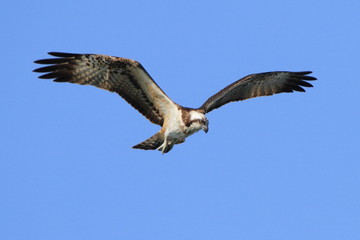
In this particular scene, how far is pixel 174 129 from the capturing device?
10461mm

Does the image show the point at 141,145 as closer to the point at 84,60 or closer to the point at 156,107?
the point at 156,107

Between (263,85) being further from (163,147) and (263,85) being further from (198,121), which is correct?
(163,147)

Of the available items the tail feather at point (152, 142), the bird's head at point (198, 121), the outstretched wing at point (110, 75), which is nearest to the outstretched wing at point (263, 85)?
the bird's head at point (198, 121)

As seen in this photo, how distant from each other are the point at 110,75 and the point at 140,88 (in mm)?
599

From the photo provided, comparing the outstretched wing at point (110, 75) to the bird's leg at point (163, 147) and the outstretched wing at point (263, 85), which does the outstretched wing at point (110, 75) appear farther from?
the outstretched wing at point (263, 85)

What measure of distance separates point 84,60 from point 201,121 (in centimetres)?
229

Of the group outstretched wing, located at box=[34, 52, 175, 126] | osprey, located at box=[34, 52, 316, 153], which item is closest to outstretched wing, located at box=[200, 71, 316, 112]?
osprey, located at box=[34, 52, 316, 153]

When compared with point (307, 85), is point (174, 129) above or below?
below

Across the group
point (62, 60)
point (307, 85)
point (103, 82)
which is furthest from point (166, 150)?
point (307, 85)

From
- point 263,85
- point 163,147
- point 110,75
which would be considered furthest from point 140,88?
point 263,85

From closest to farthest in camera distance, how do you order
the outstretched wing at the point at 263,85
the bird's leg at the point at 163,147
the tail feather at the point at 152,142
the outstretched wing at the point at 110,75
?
the outstretched wing at the point at 110,75
the bird's leg at the point at 163,147
the tail feather at the point at 152,142
the outstretched wing at the point at 263,85

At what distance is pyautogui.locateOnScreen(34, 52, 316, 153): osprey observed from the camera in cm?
994

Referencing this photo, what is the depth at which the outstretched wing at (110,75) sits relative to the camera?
9898 mm

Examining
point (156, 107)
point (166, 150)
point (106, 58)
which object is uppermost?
point (106, 58)
